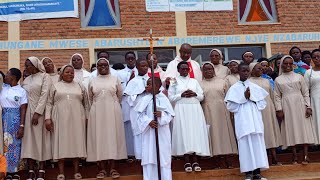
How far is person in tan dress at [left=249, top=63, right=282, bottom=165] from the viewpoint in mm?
8172

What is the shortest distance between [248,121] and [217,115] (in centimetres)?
68

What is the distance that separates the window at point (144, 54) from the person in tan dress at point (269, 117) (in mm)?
4694

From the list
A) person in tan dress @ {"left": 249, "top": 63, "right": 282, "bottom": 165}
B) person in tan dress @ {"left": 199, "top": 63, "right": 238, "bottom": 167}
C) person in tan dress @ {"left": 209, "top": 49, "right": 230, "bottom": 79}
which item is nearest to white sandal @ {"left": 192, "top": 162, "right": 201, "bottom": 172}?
person in tan dress @ {"left": 199, "top": 63, "right": 238, "bottom": 167}

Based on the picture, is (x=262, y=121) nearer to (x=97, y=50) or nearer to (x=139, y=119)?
(x=139, y=119)

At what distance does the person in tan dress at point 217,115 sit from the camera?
26.4 ft

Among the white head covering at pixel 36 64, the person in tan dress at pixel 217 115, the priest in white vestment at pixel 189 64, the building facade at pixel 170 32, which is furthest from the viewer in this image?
the building facade at pixel 170 32

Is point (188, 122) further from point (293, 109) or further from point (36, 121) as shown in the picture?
point (36, 121)

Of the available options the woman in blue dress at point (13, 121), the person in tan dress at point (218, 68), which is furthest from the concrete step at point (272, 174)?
the person in tan dress at point (218, 68)

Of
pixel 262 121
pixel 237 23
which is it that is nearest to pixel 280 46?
pixel 237 23

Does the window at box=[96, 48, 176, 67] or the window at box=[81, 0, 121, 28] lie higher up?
the window at box=[81, 0, 121, 28]

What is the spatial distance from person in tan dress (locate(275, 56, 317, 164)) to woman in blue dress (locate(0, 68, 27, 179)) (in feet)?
13.2

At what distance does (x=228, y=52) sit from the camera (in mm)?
13273

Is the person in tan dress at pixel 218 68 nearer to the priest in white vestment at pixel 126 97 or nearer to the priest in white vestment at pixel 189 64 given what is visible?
the priest in white vestment at pixel 189 64

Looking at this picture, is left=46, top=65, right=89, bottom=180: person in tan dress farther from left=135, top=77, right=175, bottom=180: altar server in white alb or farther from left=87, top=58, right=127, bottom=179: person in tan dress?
left=135, top=77, right=175, bottom=180: altar server in white alb
